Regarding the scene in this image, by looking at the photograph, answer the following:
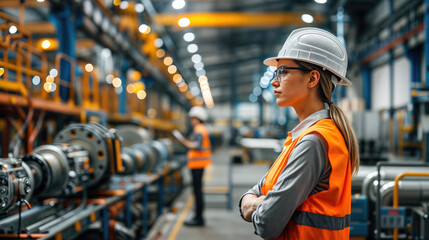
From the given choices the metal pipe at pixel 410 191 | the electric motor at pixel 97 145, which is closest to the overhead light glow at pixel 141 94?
the electric motor at pixel 97 145

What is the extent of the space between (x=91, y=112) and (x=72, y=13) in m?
1.85

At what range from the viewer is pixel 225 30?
21.4m

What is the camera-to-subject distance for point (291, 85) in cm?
167

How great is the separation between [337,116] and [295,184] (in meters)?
0.43

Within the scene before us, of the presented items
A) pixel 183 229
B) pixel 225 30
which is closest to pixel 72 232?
pixel 183 229

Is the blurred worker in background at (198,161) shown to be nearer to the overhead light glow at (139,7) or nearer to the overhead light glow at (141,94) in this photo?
the overhead light glow at (139,7)

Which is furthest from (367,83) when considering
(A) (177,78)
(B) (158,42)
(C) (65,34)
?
(C) (65,34)

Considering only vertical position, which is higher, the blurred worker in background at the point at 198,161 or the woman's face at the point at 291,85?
the woman's face at the point at 291,85

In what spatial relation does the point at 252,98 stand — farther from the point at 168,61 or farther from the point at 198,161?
the point at 198,161

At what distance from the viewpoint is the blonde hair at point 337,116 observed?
64.9 inches

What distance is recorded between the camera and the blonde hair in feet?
5.41

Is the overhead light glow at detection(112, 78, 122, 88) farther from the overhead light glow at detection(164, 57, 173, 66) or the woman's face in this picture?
the woman's face

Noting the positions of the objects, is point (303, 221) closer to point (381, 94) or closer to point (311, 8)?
point (311, 8)

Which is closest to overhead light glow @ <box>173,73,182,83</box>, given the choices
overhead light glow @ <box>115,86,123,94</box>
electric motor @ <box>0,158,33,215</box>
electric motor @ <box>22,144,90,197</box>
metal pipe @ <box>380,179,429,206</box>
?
overhead light glow @ <box>115,86,123,94</box>
